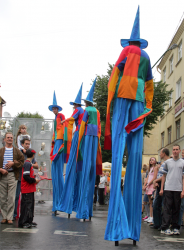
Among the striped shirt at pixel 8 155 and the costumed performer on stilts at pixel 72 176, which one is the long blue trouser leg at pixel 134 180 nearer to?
the striped shirt at pixel 8 155

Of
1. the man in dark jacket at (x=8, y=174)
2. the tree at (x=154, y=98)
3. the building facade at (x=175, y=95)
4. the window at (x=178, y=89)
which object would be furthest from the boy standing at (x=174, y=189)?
the window at (x=178, y=89)

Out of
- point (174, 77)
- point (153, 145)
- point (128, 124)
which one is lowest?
point (128, 124)

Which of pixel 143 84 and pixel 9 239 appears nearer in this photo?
pixel 9 239

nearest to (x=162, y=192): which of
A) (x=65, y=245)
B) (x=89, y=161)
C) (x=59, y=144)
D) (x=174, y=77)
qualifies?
(x=89, y=161)

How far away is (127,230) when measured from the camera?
4.36 m

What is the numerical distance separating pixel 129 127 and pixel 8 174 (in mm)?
3376

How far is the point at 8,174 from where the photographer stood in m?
7.21

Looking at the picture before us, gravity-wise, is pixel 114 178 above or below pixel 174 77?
below

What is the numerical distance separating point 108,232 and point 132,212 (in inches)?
17.3

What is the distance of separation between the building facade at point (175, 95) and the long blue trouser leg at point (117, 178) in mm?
24765

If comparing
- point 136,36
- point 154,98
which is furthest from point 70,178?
point 154,98

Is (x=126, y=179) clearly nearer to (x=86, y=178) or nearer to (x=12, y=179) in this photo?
(x=12, y=179)

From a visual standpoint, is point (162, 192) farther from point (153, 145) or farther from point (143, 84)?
point (153, 145)

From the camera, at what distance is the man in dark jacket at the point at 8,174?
6.99 metres
